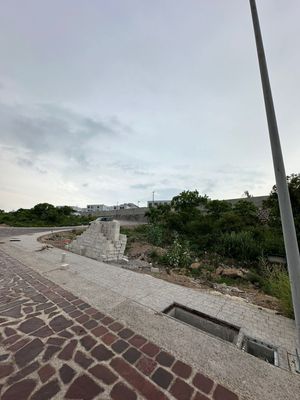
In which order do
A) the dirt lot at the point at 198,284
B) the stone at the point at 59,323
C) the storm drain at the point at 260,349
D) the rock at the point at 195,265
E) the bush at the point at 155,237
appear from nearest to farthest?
the storm drain at the point at 260,349 → the stone at the point at 59,323 → the dirt lot at the point at 198,284 → the rock at the point at 195,265 → the bush at the point at 155,237

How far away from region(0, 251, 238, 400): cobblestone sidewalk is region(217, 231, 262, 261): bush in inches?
269

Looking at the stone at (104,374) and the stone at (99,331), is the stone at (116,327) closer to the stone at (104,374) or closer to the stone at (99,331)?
the stone at (99,331)

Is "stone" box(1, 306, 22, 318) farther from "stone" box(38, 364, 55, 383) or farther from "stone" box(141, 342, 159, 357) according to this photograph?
"stone" box(141, 342, 159, 357)

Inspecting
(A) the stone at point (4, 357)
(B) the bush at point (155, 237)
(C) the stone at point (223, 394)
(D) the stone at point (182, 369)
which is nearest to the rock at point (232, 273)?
(B) the bush at point (155, 237)

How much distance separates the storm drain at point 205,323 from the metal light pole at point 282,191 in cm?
84

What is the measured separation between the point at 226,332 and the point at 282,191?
2293 mm

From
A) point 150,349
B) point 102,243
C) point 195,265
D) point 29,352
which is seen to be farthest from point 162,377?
point 102,243

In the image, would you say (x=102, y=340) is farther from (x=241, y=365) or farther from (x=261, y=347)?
(x=261, y=347)

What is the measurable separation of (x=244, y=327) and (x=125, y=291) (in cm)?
222

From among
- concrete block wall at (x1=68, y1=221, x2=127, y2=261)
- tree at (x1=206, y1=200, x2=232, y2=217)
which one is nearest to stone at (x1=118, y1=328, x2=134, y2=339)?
concrete block wall at (x1=68, y1=221, x2=127, y2=261)

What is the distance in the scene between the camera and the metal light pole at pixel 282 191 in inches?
70.6

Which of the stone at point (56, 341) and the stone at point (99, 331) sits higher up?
the stone at point (99, 331)

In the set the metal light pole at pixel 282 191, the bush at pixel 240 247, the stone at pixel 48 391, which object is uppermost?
the metal light pole at pixel 282 191

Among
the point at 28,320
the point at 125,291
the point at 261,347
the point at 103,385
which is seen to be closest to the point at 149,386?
the point at 103,385
